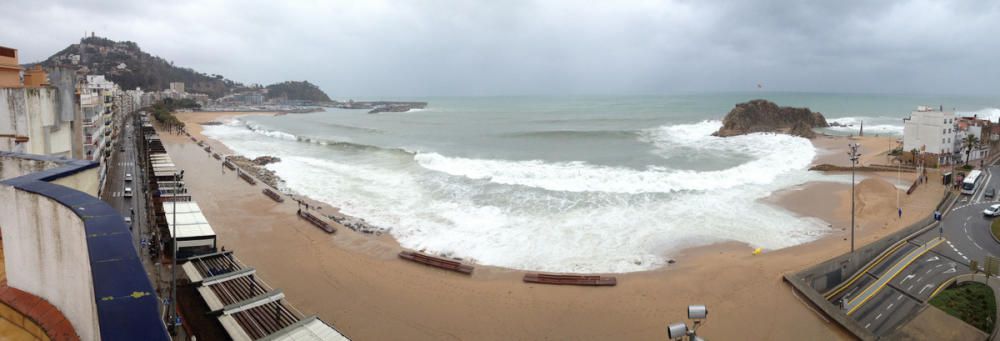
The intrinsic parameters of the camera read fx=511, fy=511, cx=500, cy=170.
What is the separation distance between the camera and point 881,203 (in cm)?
2180

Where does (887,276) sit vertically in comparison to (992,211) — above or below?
below

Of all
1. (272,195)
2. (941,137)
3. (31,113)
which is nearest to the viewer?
(31,113)

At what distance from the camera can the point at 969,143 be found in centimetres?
2986

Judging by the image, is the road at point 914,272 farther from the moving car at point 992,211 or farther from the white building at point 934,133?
the white building at point 934,133

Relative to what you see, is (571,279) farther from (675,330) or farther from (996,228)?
(996,228)

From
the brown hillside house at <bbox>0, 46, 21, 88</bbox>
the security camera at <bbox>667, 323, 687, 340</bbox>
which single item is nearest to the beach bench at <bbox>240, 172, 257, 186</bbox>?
the brown hillside house at <bbox>0, 46, 21, 88</bbox>

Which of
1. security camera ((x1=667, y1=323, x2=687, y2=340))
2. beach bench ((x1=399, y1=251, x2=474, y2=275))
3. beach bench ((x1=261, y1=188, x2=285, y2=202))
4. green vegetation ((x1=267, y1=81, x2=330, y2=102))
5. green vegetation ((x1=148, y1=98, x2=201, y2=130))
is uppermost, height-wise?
green vegetation ((x1=267, y1=81, x2=330, y2=102))

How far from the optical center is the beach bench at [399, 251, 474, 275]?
48.3ft

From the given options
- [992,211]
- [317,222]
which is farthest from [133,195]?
[992,211]

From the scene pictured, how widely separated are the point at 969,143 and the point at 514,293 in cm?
3205

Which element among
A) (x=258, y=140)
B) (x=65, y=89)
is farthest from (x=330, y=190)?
(x=258, y=140)

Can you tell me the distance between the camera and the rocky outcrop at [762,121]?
2098 inches

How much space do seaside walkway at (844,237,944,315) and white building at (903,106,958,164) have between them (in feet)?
60.2

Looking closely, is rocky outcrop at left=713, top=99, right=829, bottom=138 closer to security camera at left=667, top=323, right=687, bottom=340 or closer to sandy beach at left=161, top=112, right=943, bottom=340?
sandy beach at left=161, top=112, right=943, bottom=340
